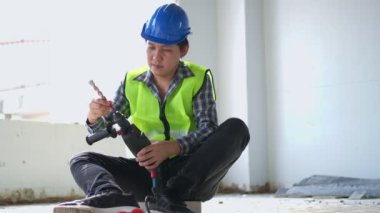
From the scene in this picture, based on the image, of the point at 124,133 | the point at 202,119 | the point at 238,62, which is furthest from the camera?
the point at 238,62

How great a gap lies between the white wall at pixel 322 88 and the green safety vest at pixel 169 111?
198cm

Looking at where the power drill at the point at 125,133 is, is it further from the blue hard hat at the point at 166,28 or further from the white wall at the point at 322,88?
the white wall at the point at 322,88

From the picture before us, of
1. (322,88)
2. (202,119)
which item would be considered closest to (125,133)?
(202,119)

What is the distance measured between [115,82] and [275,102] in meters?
1.01

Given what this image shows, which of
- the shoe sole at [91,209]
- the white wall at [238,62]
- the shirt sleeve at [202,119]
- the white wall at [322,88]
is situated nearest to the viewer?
the shoe sole at [91,209]

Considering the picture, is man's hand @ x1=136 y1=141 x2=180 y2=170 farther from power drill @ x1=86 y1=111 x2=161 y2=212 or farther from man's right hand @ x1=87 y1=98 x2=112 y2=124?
man's right hand @ x1=87 y1=98 x2=112 y2=124

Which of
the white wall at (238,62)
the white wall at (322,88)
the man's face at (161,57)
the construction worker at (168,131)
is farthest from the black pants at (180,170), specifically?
the white wall at (238,62)

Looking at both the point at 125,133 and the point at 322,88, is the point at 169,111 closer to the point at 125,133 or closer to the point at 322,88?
the point at 125,133

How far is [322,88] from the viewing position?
3551 mm

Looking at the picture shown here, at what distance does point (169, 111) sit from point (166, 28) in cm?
22

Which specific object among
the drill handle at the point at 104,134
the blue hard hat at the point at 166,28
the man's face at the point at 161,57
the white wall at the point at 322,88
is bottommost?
the white wall at the point at 322,88

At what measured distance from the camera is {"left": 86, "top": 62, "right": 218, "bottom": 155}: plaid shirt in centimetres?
146

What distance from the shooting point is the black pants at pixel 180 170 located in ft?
4.57

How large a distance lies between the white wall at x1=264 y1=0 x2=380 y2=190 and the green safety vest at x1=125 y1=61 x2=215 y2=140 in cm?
198
